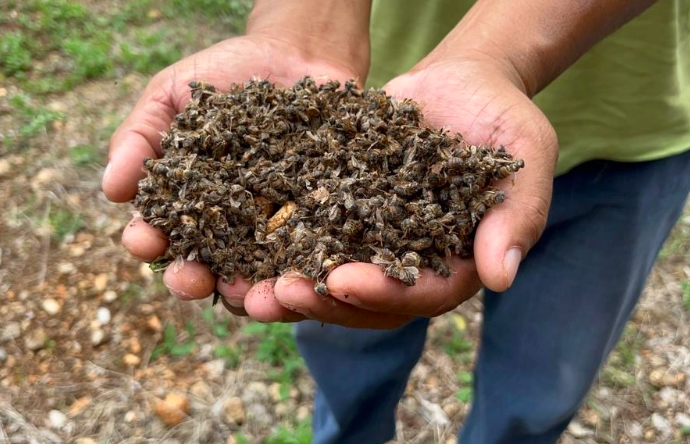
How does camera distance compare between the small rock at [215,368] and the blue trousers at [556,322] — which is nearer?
the blue trousers at [556,322]

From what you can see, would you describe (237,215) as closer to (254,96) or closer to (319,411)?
(254,96)

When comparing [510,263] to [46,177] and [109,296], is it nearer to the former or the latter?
[109,296]

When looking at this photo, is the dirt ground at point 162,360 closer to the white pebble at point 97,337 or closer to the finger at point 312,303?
the white pebble at point 97,337

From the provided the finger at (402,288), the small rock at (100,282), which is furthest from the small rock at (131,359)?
the finger at (402,288)

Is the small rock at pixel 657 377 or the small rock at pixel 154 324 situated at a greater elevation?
the small rock at pixel 154 324

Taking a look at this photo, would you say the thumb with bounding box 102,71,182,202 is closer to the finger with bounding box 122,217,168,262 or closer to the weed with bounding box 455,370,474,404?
the finger with bounding box 122,217,168,262

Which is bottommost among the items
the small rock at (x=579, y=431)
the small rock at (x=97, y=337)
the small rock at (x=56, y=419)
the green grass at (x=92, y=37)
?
the small rock at (x=579, y=431)

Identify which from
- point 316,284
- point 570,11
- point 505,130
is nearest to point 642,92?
point 570,11
